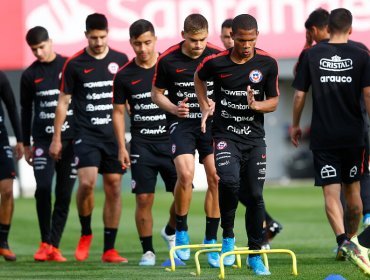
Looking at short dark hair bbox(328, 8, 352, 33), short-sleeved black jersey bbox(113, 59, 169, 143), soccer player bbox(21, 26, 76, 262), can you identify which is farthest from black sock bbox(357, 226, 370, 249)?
soccer player bbox(21, 26, 76, 262)

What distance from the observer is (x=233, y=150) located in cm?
1000

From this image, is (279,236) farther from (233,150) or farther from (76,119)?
A: (233,150)

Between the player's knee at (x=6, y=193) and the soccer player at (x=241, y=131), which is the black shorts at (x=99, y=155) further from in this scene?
the soccer player at (x=241, y=131)

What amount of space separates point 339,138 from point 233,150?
1.70m

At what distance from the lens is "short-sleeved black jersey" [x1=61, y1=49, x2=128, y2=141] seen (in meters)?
12.7

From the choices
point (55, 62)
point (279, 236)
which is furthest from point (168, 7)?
point (55, 62)

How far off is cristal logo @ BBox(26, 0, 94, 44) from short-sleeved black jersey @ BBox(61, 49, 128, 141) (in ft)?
42.3

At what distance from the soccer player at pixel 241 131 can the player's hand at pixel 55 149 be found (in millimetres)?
3209

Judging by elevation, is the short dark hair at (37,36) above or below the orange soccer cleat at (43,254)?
above

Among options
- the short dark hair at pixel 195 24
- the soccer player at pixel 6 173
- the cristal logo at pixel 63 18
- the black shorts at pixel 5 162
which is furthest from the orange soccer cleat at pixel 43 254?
the cristal logo at pixel 63 18

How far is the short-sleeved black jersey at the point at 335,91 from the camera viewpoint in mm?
11125

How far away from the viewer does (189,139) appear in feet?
36.2

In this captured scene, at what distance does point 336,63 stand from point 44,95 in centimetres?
411

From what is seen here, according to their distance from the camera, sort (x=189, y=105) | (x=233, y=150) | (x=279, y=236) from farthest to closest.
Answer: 1. (x=279, y=236)
2. (x=189, y=105)
3. (x=233, y=150)
